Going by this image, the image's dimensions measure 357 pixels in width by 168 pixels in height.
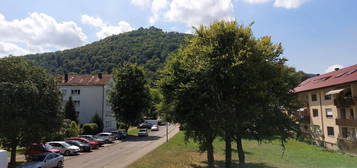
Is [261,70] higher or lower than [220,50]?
lower

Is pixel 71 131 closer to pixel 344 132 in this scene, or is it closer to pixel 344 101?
pixel 344 101

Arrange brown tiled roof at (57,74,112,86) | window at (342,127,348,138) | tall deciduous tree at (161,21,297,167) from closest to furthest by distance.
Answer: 1. tall deciduous tree at (161,21,297,167)
2. window at (342,127,348,138)
3. brown tiled roof at (57,74,112,86)

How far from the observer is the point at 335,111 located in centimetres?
3156

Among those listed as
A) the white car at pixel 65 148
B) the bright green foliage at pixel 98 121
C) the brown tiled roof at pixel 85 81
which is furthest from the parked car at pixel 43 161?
the brown tiled roof at pixel 85 81

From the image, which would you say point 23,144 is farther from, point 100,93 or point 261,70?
point 100,93

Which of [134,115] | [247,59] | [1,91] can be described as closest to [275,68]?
[247,59]

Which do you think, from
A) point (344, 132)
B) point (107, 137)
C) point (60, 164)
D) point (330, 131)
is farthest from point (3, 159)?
point (330, 131)

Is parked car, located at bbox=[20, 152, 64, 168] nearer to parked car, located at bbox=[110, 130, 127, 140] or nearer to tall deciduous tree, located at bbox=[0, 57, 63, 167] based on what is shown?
tall deciduous tree, located at bbox=[0, 57, 63, 167]

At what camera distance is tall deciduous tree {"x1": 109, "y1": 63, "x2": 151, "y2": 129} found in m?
45.9

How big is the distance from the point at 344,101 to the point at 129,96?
33.3 metres

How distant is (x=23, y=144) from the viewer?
18.2 m

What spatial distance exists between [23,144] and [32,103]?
3796mm

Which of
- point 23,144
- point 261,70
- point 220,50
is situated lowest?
point 23,144

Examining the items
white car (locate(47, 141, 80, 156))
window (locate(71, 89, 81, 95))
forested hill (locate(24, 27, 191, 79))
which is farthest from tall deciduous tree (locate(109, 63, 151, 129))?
forested hill (locate(24, 27, 191, 79))
